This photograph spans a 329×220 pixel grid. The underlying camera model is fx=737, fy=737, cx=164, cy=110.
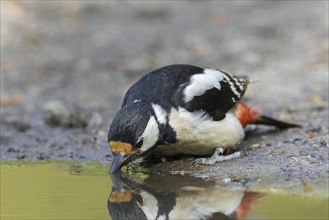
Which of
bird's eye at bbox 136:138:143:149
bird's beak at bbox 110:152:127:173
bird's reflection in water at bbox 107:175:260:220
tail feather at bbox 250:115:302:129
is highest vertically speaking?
bird's eye at bbox 136:138:143:149

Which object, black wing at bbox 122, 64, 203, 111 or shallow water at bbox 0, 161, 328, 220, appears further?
black wing at bbox 122, 64, 203, 111

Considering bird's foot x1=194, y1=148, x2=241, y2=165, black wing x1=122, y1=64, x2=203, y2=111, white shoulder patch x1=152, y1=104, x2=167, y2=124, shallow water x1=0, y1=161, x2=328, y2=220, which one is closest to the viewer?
shallow water x1=0, y1=161, x2=328, y2=220

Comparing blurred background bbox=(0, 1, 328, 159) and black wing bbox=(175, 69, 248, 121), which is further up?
black wing bbox=(175, 69, 248, 121)

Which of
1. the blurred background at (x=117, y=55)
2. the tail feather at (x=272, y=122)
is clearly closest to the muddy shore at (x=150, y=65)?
the blurred background at (x=117, y=55)

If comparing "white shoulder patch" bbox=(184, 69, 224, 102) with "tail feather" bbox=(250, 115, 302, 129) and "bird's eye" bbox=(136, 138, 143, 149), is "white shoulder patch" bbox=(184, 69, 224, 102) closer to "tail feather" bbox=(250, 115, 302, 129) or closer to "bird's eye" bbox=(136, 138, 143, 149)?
"bird's eye" bbox=(136, 138, 143, 149)

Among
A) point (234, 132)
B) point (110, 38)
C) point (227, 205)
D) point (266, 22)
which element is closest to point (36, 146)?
point (234, 132)

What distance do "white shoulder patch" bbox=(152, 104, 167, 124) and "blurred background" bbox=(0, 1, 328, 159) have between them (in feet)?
4.11

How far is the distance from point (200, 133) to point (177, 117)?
0.95 ft

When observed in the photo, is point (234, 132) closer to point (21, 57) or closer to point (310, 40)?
point (310, 40)

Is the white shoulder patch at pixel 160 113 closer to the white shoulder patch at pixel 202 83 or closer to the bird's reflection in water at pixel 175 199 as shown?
the white shoulder patch at pixel 202 83

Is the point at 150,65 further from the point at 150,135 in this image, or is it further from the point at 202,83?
the point at 150,135

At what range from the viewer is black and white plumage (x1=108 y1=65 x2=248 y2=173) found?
597 centimetres

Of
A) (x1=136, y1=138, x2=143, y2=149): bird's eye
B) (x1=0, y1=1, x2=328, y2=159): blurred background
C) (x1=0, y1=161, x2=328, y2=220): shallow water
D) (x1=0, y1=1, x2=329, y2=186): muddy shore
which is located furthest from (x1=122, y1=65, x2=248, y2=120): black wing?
(x1=0, y1=1, x2=328, y2=159): blurred background

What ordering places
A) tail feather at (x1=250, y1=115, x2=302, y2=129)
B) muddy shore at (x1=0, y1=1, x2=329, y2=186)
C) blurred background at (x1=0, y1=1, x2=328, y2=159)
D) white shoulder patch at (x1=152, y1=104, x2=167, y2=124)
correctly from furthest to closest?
1. blurred background at (x1=0, y1=1, x2=328, y2=159)
2. tail feather at (x1=250, y1=115, x2=302, y2=129)
3. muddy shore at (x1=0, y1=1, x2=329, y2=186)
4. white shoulder patch at (x1=152, y1=104, x2=167, y2=124)
